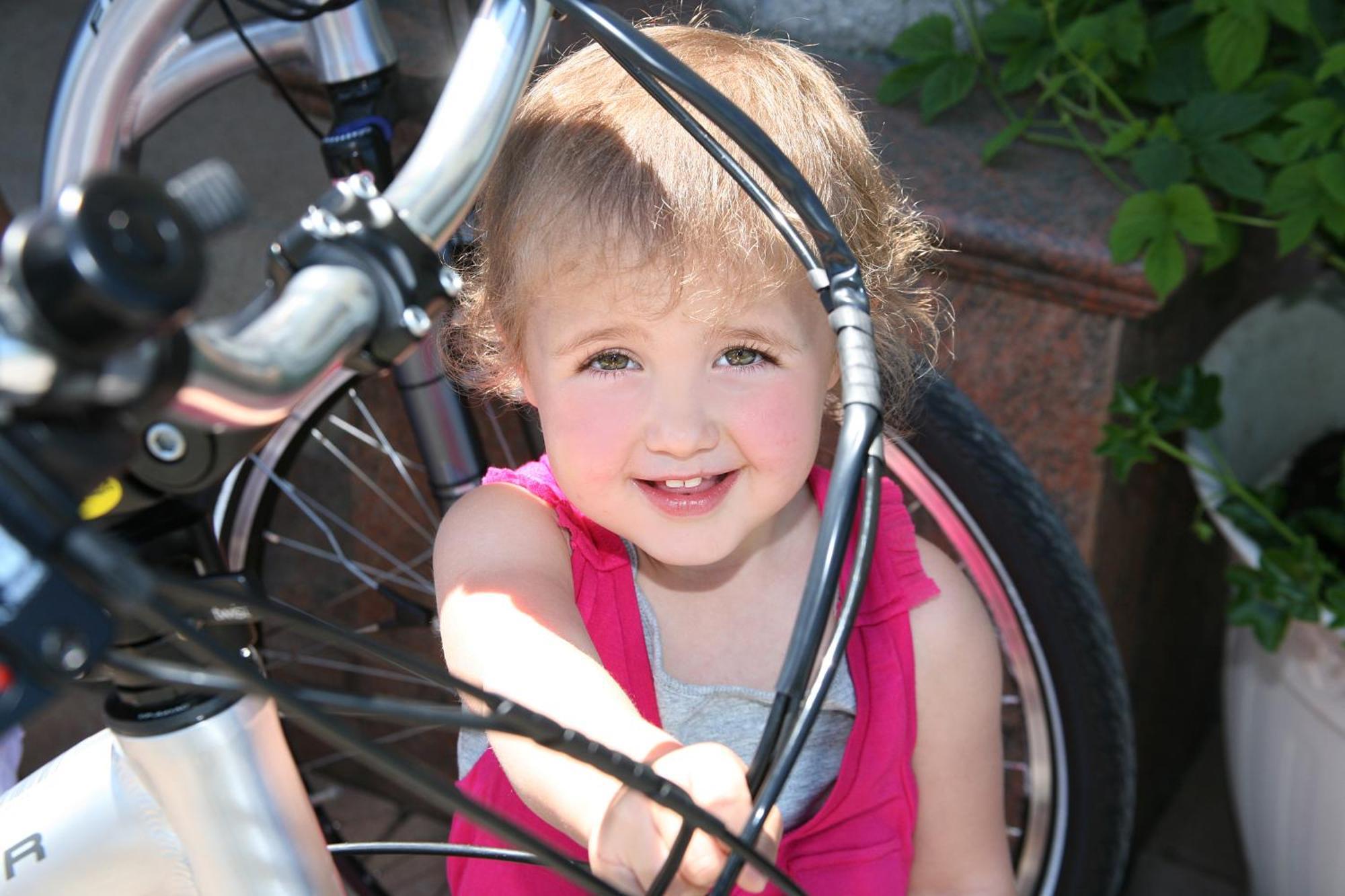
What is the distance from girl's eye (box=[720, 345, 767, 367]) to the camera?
3.22 ft

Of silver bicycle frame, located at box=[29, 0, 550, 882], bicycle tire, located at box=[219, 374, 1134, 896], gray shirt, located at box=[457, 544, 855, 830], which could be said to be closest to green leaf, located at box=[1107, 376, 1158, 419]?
bicycle tire, located at box=[219, 374, 1134, 896]

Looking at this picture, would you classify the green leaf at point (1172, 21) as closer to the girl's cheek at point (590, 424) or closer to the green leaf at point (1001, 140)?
the green leaf at point (1001, 140)

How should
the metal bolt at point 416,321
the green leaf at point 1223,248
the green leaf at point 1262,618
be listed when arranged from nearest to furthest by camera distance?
the metal bolt at point 416,321
the green leaf at point 1262,618
the green leaf at point 1223,248

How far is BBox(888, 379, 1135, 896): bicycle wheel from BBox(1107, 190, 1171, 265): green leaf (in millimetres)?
287

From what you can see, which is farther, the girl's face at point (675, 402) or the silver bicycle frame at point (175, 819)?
the girl's face at point (675, 402)

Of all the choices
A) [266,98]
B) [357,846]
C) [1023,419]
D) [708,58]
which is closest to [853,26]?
[1023,419]

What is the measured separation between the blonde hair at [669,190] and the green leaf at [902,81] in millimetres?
641

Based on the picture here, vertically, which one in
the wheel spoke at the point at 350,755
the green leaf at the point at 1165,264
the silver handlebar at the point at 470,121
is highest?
the green leaf at the point at 1165,264

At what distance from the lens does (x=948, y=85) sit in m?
1.72

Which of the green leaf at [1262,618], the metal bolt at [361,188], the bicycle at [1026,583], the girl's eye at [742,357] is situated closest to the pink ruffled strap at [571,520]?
the girl's eye at [742,357]

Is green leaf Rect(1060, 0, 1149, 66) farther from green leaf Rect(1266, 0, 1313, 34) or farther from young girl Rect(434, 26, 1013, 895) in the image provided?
young girl Rect(434, 26, 1013, 895)

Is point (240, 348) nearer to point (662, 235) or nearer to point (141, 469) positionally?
point (141, 469)

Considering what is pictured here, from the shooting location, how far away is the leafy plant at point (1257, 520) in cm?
145

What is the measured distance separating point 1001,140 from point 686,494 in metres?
0.89
